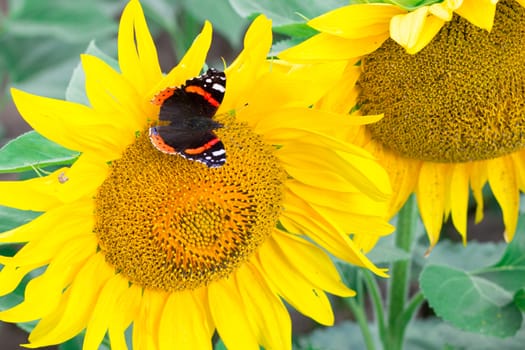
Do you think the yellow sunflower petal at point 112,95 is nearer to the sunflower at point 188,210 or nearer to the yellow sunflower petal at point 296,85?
the sunflower at point 188,210

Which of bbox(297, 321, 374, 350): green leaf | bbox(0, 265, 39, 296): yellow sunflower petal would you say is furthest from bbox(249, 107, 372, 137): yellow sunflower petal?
bbox(297, 321, 374, 350): green leaf

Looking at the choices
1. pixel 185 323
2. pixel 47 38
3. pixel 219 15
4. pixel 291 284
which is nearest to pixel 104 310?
pixel 185 323

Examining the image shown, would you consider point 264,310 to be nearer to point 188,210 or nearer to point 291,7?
point 188,210

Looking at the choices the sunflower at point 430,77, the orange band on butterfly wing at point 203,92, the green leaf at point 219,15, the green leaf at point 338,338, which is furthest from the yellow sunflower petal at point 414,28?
the green leaf at point 219,15

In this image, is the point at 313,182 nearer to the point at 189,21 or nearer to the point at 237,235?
the point at 237,235

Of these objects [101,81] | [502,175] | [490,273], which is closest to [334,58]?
[101,81]

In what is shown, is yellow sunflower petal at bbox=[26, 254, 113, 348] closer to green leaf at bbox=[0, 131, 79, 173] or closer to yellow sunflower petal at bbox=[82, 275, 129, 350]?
yellow sunflower petal at bbox=[82, 275, 129, 350]
